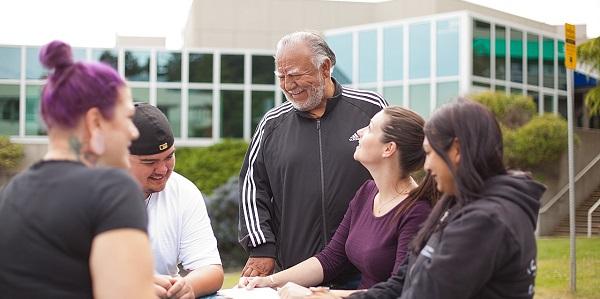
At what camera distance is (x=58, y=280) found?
1.94 metres

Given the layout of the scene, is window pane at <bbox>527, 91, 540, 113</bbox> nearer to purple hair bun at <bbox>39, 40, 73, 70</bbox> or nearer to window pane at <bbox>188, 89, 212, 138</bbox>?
window pane at <bbox>188, 89, 212, 138</bbox>

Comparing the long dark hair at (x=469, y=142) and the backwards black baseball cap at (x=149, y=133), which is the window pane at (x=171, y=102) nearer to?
the backwards black baseball cap at (x=149, y=133)

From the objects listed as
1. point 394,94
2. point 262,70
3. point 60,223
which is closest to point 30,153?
point 262,70

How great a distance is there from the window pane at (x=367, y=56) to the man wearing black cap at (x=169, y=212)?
22593 mm

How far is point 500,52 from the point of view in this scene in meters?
25.4

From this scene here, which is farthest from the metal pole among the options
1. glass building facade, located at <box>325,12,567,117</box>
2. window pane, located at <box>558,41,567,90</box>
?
window pane, located at <box>558,41,567,90</box>

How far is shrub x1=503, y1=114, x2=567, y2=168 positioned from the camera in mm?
22109

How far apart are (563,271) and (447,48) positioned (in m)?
12.2

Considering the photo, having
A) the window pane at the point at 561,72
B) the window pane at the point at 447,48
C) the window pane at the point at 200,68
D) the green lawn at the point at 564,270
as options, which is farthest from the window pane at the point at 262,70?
the green lawn at the point at 564,270

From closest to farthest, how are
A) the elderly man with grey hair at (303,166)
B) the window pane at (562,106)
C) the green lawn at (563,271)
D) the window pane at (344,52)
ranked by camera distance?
the elderly man with grey hair at (303,166)
the green lawn at (563,271)
the window pane at (344,52)
the window pane at (562,106)

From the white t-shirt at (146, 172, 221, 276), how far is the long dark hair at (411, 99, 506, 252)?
1288 millimetres

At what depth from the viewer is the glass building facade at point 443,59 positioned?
953 inches

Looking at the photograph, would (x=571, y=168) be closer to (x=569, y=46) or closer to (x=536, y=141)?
(x=569, y=46)

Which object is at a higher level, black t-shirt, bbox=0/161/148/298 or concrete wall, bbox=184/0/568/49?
concrete wall, bbox=184/0/568/49
